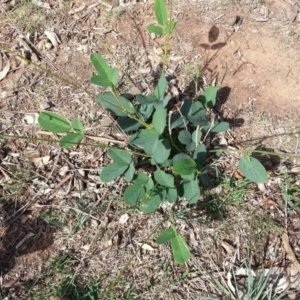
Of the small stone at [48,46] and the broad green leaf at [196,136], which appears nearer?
the broad green leaf at [196,136]

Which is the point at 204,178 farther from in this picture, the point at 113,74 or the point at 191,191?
the point at 113,74

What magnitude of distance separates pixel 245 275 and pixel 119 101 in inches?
40.7

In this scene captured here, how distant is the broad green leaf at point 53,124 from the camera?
178 centimetres

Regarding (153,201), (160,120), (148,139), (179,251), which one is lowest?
(179,251)

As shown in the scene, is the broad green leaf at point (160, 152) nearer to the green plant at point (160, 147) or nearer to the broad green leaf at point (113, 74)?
the green plant at point (160, 147)

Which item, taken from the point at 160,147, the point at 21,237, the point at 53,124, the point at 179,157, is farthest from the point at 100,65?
the point at 21,237

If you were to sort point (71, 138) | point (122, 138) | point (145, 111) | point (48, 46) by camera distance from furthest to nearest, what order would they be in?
1. point (48, 46)
2. point (122, 138)
3. point (145, 111)
4. point (71, 138)

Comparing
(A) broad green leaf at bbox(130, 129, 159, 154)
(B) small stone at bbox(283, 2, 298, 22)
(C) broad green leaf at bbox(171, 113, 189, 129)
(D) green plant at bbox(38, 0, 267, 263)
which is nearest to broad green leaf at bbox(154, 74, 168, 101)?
(D) green plant at bbox(38, 0, 267, 263)

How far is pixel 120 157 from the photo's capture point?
2002 millimetres

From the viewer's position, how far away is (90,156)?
2320 mm

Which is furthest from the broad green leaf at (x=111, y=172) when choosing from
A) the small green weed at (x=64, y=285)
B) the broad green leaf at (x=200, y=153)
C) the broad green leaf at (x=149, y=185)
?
the small green weed at (x=64, y=285)

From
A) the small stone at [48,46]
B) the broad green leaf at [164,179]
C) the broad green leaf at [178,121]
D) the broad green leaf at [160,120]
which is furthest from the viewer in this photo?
→ the small stone at [48,46]

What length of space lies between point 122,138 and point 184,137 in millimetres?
423

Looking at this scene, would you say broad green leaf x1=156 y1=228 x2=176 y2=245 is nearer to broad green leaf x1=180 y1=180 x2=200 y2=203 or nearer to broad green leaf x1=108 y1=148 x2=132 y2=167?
broad green leaf x1=180 y1=180 x2=200 y2=203
